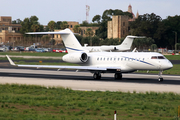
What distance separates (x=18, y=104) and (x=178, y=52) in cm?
9776

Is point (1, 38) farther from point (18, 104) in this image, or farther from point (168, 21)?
point (18, 104)

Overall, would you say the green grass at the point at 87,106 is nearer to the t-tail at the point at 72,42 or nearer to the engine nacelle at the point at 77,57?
the engine nacelle at the point at 77,57

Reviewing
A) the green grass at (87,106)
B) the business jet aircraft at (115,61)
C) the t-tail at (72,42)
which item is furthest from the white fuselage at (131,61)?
the green grass at (87,106)

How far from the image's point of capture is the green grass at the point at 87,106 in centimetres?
1365

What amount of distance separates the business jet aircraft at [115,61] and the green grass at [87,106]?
30.3 ft

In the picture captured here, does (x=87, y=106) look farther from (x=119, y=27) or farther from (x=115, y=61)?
(x=119, y=27)

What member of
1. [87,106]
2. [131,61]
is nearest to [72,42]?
[131,61]

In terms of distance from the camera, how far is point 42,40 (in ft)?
569

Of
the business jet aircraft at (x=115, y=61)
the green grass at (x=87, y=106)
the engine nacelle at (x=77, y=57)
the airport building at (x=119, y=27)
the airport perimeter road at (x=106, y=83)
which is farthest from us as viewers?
the airport building at (x=119, y=27)

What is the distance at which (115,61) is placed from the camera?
102ft

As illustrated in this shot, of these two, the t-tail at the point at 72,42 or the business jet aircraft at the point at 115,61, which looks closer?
the business jet aircraft at the point at 115,61

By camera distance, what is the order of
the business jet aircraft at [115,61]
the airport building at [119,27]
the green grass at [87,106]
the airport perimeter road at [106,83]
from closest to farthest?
the green grass at [87,106], the airport perimeter road at [106,83], the business jet aircraft at [115,61], the airport building at [119,27]

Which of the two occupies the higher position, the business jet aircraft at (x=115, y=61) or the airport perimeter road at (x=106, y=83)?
the business jet aircraft at (x=115, y=61)

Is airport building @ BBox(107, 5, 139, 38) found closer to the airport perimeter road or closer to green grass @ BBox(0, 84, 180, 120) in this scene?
the airport perimeter road
